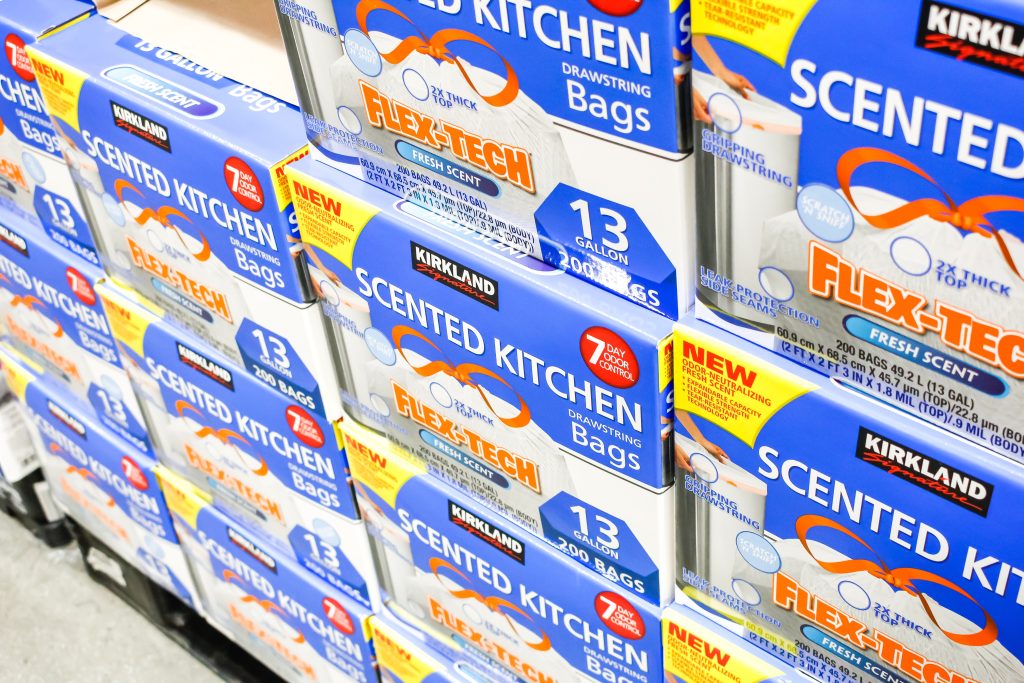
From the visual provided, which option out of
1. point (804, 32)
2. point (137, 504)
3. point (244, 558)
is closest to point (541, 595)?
point (244, 558)

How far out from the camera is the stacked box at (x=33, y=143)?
157cm

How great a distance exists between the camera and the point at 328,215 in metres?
1.29

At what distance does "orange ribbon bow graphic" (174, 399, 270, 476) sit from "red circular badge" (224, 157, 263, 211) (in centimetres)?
49

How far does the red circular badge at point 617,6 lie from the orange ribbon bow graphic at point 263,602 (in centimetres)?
136

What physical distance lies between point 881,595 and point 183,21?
3.75ft

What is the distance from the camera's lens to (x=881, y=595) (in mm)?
1056

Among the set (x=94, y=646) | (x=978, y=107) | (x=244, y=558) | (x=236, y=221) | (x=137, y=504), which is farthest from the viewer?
(x=94, y=646)

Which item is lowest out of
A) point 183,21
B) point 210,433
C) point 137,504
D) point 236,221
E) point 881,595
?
point 137,504

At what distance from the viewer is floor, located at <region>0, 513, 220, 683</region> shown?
8.07ft

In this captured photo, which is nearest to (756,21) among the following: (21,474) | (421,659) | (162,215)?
(162,215)

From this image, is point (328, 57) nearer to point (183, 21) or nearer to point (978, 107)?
point (183, 21)

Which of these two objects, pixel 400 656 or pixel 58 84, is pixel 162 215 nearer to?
pixel 58 84

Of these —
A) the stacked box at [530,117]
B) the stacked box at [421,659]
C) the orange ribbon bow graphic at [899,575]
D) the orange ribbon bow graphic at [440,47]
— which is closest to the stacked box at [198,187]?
the stacked box at [530,117]
